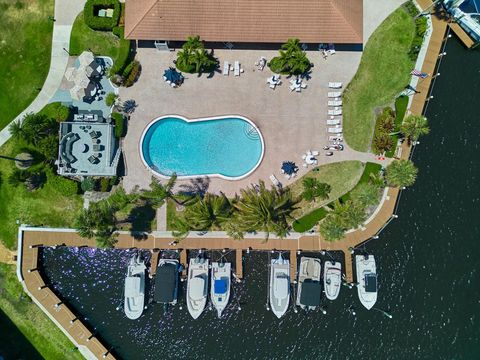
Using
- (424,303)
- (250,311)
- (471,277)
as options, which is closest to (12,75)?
(250,311)

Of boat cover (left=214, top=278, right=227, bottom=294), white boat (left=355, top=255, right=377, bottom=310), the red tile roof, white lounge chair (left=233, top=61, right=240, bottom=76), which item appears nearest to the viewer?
the red tile roof

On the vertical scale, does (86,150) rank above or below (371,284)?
above

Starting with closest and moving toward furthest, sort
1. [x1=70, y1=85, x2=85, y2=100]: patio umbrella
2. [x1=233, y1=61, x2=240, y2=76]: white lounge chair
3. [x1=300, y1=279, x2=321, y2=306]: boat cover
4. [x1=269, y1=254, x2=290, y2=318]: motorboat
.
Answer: [x1=70, y1=85, x2=85, y2=100]: patio umbrella → [x1=300, y1=279, x2=321, y2=306]: boat cover → [x1=269, y1=254, x2=290, y2=318]: motorboat → [x1=233, y1=61, x2=240, y2=76]: white lounge chair

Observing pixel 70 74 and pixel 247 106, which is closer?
pixel 70 74

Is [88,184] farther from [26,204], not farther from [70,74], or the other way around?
[70,74]

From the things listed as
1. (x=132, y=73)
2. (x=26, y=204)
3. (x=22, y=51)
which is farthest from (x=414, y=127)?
(x=22, y=51)

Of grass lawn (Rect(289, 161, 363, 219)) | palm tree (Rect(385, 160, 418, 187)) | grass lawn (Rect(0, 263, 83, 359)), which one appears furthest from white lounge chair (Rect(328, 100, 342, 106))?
grass lawn (Rect(0, 263, 83, 359))

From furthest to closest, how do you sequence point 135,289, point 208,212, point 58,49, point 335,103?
1. point 335,103
2. point 58,49
3. point 135,289
4. point 208,212

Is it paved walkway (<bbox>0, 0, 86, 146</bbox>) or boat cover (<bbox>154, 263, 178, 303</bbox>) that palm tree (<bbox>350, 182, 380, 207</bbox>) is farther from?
paved walkway (<bbox>0, 0, 86, 146</bbox>)
